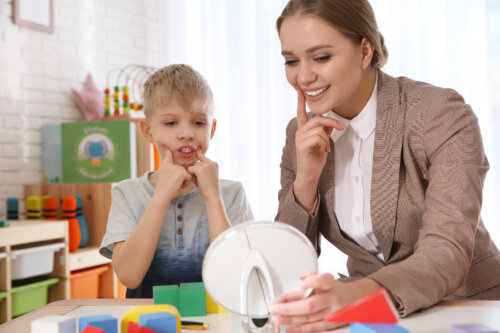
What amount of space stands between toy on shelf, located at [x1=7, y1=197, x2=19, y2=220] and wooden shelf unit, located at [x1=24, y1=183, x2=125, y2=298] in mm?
264

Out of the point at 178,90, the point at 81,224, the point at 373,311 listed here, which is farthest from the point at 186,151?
the point at 81,224

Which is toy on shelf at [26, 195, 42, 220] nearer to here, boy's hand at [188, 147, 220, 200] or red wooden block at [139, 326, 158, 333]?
boy's hand at [188, 147, 220, 200]

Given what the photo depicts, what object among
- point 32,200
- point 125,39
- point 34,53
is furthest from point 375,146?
point 125,39

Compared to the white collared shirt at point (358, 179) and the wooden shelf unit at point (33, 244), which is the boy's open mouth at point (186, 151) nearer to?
the white collared shirt at point (358, 179)

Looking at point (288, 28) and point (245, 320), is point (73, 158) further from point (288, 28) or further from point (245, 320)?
point (245, 320)

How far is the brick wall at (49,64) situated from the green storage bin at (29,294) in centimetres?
53

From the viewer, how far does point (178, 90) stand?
4.23 feet

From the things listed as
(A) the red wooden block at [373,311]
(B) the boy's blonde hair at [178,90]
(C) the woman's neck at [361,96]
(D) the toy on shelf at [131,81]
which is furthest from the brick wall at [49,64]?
(A) the red wooden block at [373,311]

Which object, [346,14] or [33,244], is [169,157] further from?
[33,244]

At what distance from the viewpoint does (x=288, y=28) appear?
44.4 inches

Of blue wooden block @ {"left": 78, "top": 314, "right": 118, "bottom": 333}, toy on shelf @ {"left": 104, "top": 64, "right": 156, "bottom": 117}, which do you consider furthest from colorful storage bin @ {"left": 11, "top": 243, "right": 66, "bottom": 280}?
blue wooden block @ {"left": 78, "top": 314, "right": 118, "bottom": 333}

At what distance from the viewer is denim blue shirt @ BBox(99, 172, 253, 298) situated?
1242mm

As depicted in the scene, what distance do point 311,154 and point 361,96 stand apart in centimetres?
21

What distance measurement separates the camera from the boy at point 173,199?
115 centimetres
